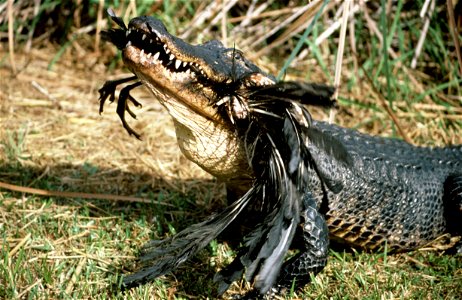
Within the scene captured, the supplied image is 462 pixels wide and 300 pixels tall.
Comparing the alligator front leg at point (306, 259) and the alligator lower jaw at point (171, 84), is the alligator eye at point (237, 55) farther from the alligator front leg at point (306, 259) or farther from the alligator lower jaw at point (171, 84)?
the alligator front leg at point (306, 259)

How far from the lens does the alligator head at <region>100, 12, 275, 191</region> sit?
2416 millimetres

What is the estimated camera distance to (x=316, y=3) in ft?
12.2

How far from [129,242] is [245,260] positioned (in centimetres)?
93

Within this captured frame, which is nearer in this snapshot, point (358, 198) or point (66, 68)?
point (358, 198)

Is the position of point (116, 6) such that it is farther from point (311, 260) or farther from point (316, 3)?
point (311, 260)

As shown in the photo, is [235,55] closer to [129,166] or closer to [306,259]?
[306,259]

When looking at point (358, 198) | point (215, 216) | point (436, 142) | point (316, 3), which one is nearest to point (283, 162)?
point (215, 216)

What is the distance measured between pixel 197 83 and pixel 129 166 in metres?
1.70

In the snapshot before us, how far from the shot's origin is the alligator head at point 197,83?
7.93 ft

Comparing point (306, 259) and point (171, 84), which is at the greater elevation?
point (171, 84)

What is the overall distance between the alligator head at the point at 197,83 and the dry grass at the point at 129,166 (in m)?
0.60

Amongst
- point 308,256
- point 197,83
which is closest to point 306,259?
point 308,256

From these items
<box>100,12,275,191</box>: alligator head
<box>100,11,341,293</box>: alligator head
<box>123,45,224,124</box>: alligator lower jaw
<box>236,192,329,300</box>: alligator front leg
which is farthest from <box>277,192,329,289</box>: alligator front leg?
<box>123,45,224,124</box>: alligator lower jaw

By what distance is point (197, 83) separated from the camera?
98.7 inches
